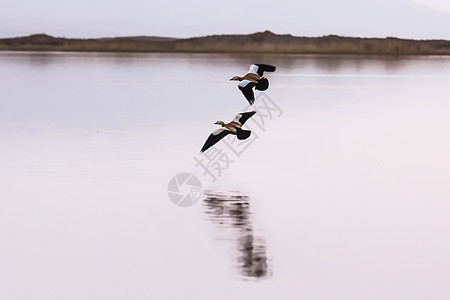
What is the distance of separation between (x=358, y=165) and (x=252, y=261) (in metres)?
6.45

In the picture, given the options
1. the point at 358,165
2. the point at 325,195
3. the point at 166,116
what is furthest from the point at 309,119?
the point at 325,195

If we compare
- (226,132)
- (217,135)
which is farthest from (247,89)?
(217,135)

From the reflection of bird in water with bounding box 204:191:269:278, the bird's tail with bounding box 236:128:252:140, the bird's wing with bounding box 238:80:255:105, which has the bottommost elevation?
the reflection of bird in water with bounding box 204:191:269:278

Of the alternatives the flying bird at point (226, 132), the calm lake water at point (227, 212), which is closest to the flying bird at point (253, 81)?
the flying bird at point (226, 132)

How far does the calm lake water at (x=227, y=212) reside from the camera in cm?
828

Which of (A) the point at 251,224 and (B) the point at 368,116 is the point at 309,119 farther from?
(A) the point at 251,224

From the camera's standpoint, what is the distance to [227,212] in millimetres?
11102

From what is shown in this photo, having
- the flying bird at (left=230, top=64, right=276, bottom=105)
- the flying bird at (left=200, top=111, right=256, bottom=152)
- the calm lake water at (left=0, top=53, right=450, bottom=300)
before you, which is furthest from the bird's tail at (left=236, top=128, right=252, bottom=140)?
the flying bird at (left=230, top=64, right=276, bottom=105)

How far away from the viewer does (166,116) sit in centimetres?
2456

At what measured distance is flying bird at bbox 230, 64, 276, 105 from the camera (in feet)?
46.4

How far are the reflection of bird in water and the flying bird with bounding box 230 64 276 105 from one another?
2.28 metres

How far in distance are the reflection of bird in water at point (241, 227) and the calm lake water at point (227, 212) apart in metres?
0.02

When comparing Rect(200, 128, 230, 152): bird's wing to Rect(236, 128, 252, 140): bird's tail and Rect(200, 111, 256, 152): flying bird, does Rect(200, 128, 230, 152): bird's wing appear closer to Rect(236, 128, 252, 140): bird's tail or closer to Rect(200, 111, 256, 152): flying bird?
Result: Rect(200, 111, 256, 152): flying bird

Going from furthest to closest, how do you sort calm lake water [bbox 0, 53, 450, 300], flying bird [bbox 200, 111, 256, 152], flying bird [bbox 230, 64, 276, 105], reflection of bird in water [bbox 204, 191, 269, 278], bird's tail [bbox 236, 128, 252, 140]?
flying bird [bbox 230, 64, 276, 105] → flying bird [bbox 200, 111, 256, 152] → bird's tail [bbox 236, 128, 252, 140] → reflection of bird in water [bbox 204, 191, 269, 278] → calm lake water [bbox 0, 53, 450, 300]
